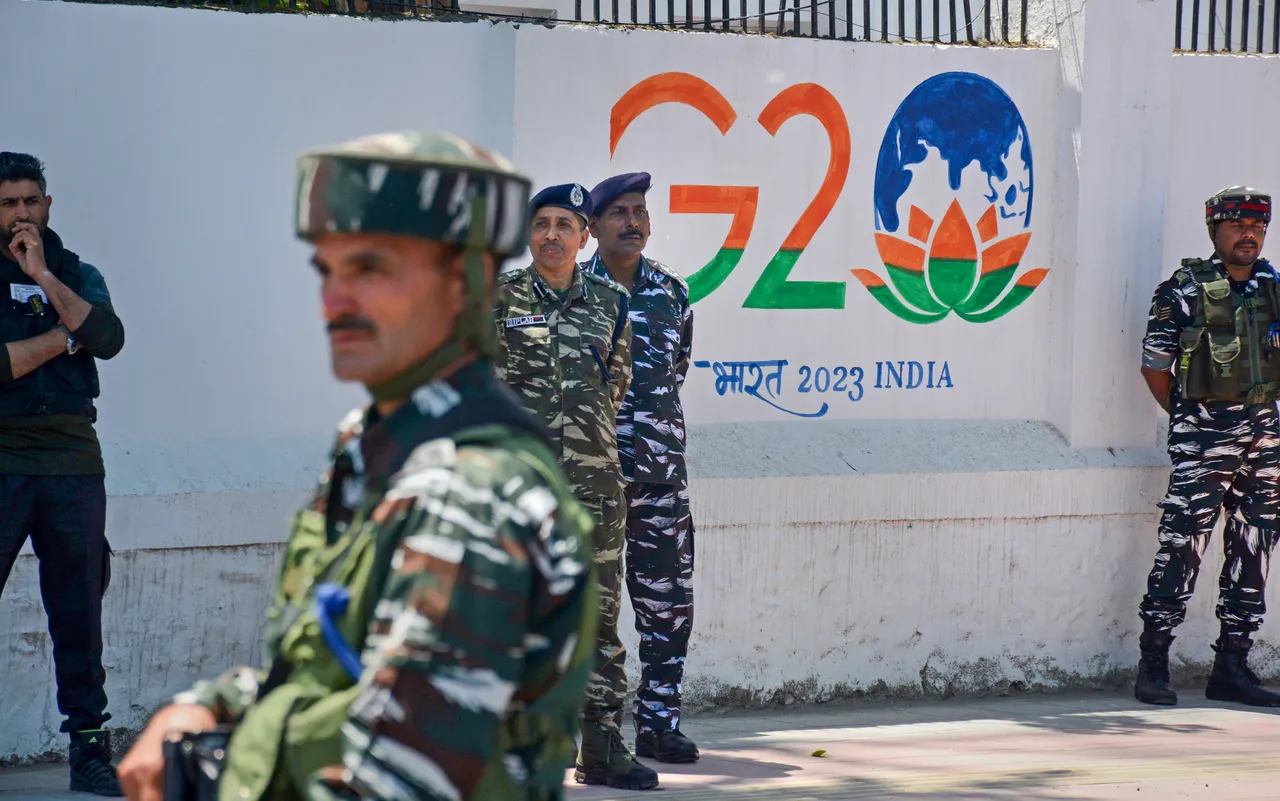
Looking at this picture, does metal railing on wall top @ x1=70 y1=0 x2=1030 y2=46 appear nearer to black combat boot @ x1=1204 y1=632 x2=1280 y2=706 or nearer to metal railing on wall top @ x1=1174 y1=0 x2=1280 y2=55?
metal railing on wall top @ x1=1174 y1=0 x2=1280 y2=55

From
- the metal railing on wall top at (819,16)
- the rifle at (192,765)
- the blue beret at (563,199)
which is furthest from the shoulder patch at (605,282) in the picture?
the rifle at (192,765)

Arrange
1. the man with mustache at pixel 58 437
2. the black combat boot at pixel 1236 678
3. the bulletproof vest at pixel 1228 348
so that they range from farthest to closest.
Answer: the black combat boot at pixel 1236 678 → the bulletproof vest at pixel 1228 348 → the man with mustache at pixel 58 437

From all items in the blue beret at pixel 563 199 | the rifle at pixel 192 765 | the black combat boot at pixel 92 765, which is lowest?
the black combat boot at pixel 92 765

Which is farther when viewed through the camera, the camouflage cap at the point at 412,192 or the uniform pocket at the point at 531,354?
the uniform pocket at the point at 531,354

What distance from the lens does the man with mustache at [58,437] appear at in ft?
16.4

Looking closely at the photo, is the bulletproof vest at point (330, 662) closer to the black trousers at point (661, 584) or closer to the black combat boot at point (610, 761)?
the black combat boot at point (610, 761)

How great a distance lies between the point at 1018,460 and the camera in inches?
286

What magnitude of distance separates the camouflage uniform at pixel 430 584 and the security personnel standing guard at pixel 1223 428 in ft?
19.4

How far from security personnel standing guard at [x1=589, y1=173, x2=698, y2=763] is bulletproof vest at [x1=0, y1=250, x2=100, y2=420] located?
1762 millimetres

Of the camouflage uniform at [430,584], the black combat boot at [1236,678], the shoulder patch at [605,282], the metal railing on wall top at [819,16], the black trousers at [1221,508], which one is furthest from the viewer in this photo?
the black combat boot at [1236,678]

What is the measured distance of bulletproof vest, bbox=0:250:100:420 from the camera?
198 inches

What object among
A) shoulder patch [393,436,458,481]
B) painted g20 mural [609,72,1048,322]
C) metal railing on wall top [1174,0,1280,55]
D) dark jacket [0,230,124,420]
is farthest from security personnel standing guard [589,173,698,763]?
shoulder patch [393,436,458,481]

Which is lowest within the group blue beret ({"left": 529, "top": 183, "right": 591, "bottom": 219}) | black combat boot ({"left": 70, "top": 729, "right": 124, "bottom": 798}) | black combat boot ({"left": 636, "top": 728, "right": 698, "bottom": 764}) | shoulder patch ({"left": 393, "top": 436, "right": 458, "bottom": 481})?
black combat boot ({"left": 636, "top": 728, "right": 698, "bottom": 764})

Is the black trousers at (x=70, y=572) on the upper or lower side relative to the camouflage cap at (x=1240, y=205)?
lower
